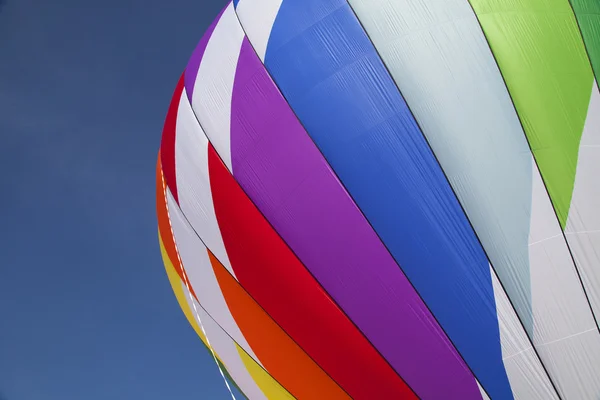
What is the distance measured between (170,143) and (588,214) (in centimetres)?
446

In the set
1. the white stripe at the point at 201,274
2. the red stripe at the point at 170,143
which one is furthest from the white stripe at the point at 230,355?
the red stripe at the point at 170,143

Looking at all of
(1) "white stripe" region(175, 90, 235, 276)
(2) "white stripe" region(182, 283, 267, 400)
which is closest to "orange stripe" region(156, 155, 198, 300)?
(2) "white stripe" region(182, 283, 267, 400)

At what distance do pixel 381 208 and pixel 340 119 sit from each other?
874 mm

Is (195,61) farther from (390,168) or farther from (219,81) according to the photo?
(390,168)

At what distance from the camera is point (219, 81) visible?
6.29 meters

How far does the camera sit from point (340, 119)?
5.27 metres

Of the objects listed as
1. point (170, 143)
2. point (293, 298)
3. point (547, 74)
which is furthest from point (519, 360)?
point (170, 143)

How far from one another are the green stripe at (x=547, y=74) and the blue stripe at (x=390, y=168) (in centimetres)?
80

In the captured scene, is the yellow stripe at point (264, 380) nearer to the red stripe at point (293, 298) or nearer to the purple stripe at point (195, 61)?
the red stripe at point (293, 298)

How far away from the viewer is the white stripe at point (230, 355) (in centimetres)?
675

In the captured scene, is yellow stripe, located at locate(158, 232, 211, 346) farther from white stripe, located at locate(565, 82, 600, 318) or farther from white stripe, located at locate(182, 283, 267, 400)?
white stripe, located at locate(565, 82, 600, 318)

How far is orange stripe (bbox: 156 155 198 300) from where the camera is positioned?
24.0ft

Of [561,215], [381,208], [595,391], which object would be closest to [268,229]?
[381,208]

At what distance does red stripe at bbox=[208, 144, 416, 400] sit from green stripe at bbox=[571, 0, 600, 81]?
9.91ft
